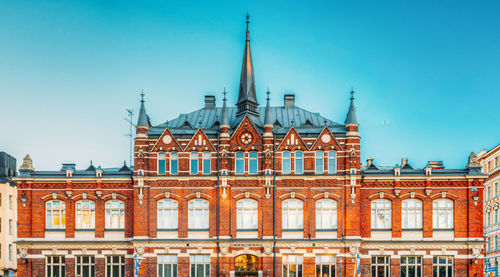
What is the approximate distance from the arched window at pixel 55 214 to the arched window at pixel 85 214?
1319 millimetres

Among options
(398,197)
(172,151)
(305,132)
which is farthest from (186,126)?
(398,197)

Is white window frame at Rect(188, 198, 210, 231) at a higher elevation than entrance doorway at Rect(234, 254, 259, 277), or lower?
higher

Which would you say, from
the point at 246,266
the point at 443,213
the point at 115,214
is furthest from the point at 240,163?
the point at 443,213

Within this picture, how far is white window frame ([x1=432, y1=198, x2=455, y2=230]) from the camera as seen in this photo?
5069cm

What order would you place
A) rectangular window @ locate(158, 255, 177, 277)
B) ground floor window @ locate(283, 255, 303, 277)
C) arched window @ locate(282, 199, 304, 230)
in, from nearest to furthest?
ground floor window @ locate(283, 255, 303, 277), rectangular window @ locate(158, 255, 177, 277), arched window @ locate(282, 199, 304, 230)

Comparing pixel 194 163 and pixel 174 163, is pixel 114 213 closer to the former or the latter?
pixel 174 163

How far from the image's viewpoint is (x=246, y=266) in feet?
164

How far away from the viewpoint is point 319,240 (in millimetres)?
49656

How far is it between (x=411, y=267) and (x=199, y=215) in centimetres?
1974

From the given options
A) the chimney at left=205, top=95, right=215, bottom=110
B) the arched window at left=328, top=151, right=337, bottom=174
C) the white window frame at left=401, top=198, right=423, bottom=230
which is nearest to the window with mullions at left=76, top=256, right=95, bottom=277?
the chimney at left=205, top=95, right=215, bottom=110

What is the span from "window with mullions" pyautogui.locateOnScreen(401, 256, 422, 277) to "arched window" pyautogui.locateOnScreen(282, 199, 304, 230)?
990 cm

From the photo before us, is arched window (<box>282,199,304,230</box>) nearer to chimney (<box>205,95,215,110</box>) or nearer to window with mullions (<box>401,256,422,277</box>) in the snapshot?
window with mullions (<box>401,256,422,277</box>)

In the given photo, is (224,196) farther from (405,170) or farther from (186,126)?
(405,170)

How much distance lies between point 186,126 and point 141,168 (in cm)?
601
